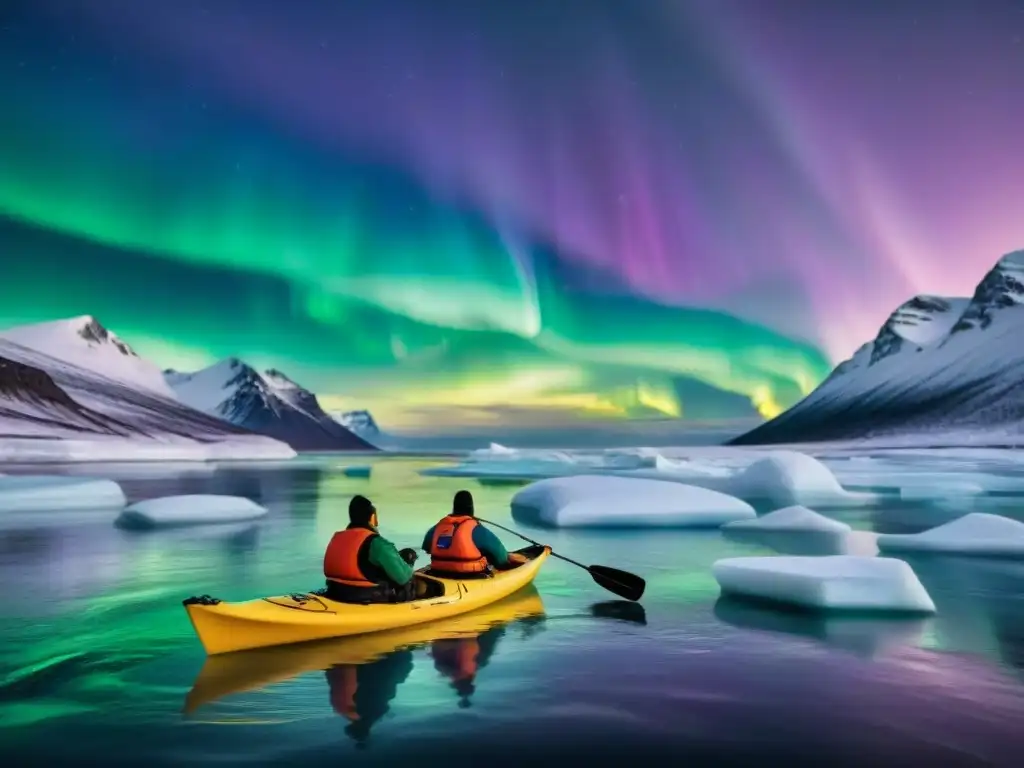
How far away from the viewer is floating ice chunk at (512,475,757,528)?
76.8 feet

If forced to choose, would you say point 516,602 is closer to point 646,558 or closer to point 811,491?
point 646,558

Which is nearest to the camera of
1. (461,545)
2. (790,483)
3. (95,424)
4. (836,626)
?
(836,626)

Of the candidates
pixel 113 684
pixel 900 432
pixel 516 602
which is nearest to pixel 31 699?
pixel 113 684

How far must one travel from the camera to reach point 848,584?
38.0 ft

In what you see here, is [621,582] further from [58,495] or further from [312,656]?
[58,495]

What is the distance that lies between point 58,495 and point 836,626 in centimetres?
3105

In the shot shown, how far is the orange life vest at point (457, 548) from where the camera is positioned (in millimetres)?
12320

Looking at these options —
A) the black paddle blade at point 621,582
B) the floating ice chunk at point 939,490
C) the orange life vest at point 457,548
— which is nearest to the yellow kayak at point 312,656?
the orange life vest at point 457,548

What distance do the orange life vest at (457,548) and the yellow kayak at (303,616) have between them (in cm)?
41

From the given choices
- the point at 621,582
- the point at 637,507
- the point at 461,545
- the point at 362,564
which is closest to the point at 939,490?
the point at 637,507

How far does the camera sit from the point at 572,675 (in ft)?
29.7

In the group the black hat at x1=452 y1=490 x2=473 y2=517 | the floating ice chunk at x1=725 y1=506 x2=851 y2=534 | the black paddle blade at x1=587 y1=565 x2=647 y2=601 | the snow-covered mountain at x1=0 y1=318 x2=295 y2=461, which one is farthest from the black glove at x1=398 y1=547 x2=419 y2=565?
the snow-covered mountain at x1=0 y1=318 x2=295 y2=461

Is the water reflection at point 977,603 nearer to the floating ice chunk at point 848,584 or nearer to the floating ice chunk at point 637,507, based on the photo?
the floating ice chunk at point 848,584

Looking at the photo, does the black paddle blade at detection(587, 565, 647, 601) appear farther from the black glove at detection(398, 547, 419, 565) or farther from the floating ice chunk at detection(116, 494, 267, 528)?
the floating ice chunk at detection(116, 494, 267, 528)
